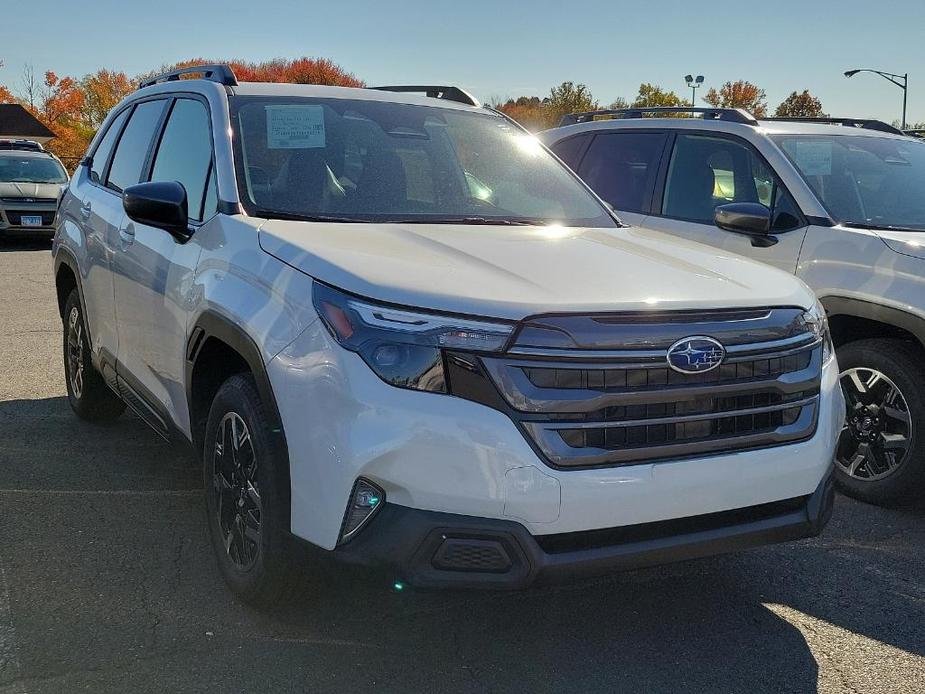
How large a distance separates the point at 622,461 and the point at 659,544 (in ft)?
0.94


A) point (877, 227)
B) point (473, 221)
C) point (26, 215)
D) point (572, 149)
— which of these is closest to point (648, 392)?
point (473, 221)

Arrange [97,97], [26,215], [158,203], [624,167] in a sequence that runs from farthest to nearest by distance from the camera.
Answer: [97,97], [26,215], [624,167], [158,203]

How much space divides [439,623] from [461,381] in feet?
3.61

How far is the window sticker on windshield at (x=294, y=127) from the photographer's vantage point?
4.07 metres

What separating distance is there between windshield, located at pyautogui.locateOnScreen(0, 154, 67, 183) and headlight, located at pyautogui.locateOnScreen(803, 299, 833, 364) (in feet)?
59.5

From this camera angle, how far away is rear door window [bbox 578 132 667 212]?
247 inches

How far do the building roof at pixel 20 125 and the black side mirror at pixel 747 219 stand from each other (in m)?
65.6

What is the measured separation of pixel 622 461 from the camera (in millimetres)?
2848

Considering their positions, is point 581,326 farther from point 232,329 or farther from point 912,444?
point 912,444

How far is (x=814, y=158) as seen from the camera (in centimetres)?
554

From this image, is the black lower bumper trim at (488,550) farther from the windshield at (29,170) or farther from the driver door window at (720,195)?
the windshield at (29,170)

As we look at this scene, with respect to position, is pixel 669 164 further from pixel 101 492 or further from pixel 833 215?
pixel 101 492

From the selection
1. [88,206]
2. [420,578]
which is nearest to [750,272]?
[420,578]

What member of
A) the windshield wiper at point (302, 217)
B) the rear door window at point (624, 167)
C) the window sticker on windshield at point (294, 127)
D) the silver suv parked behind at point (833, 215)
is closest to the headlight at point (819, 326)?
the silver suv parked behind at point (833, 215)
